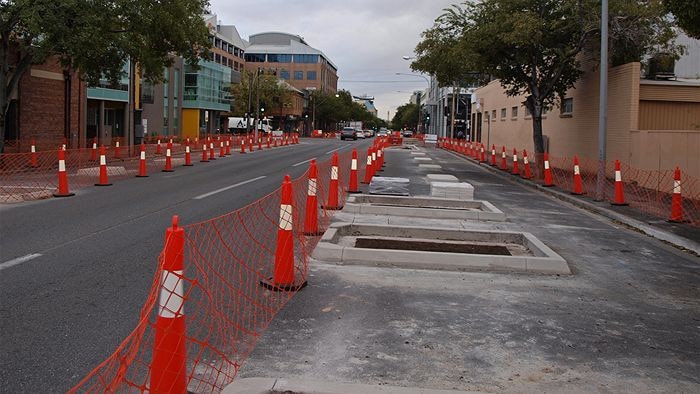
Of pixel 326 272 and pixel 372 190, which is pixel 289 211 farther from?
pixel 372 190

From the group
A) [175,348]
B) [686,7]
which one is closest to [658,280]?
[686,7]

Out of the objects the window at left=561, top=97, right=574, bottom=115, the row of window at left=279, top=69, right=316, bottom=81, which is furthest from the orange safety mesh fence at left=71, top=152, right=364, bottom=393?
the row of window at left=279, top=69, right=316, bottom=81

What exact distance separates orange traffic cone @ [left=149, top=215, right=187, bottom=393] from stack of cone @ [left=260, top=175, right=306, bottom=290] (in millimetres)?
2925

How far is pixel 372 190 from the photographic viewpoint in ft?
49.7

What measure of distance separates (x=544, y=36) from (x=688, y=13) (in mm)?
14486

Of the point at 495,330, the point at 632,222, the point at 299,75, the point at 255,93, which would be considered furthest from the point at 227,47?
the point at 495,330

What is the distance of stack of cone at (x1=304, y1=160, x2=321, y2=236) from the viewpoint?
31.2ft

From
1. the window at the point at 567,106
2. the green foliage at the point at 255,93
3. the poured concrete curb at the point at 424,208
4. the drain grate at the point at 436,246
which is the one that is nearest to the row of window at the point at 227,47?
the green foliage at the point at 255,93

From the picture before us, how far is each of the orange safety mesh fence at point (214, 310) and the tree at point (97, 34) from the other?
12597 mm

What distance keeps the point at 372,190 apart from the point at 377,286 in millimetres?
7992

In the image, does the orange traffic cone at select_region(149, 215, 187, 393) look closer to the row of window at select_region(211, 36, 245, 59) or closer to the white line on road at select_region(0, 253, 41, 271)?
the white line on road at select_region(0, 253, 41, 271)

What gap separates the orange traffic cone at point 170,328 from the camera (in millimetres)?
3578

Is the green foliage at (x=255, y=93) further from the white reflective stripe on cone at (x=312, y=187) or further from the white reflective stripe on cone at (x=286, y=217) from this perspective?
the white reflective stripe on cone at (x=286, y=217)

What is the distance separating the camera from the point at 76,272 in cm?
739
